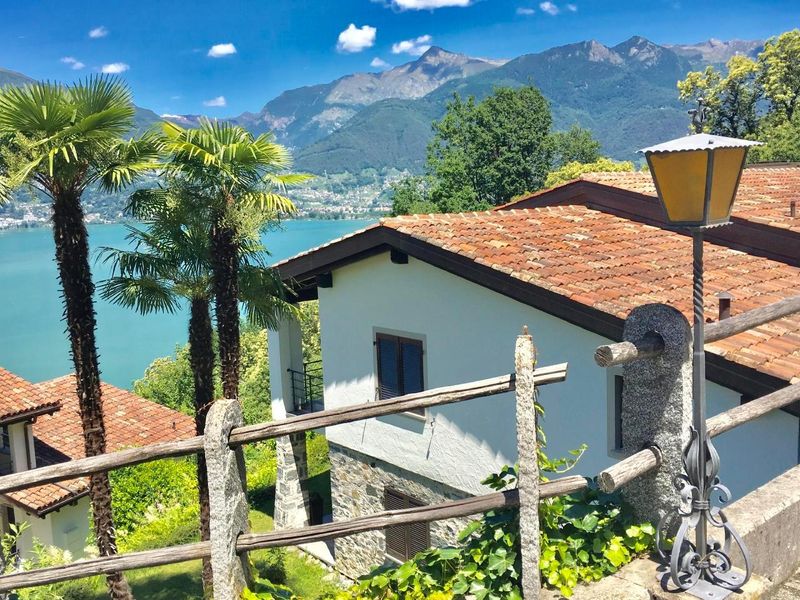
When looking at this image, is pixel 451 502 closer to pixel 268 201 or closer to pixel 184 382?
pixel 268 201

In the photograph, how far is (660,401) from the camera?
10.9ft

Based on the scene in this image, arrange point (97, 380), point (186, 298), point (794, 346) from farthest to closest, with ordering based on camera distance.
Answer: point (186, 298) → point (97, 380) → point (794, 346)

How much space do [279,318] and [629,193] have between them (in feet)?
21.4

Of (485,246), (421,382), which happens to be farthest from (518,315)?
(421,382)

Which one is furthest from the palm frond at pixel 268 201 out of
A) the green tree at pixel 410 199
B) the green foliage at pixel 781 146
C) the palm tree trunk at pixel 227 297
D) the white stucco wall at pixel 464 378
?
the green tree at pixel 410 199

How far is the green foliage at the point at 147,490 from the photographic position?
17.0 metres

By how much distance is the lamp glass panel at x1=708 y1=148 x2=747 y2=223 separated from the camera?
3.04 m

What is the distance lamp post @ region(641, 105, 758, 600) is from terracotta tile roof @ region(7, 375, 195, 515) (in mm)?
15819

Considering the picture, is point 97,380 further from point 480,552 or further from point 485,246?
point 480,552

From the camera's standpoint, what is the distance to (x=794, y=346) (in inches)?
269

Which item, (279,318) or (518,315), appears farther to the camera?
(279,318)

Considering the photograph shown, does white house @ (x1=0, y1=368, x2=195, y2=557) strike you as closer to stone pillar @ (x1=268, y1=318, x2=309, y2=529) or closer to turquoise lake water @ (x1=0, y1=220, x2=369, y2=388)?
stone pillar @ (x1=268, y1=318, x2=309, y2=529)

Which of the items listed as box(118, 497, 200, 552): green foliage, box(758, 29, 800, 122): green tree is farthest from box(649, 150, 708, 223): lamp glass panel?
box(758, 29, 800, 122): green tree

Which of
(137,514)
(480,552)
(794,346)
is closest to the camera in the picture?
(480,552)
